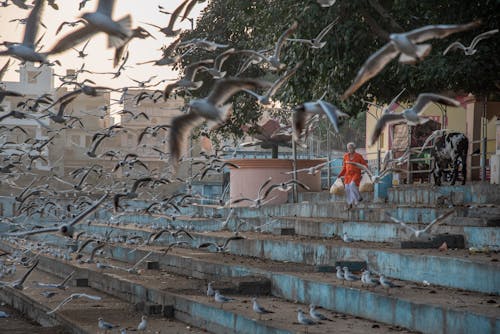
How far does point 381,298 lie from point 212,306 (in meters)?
2.53

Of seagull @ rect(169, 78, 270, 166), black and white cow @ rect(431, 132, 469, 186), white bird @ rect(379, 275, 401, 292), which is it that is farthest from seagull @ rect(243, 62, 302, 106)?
black and white cow @ rect(431, 132, 469, 186)

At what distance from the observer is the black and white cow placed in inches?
627

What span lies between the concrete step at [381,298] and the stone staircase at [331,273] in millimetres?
12

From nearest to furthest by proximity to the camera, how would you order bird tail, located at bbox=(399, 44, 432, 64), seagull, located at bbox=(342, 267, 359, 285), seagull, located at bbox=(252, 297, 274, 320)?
Answer: bird tail, located at bbox=(399, 44, 432, 64) < seagull, located at bbox=(252, 297, 274, 320) < seagull, located at bbox=(342, 267, 359, 285)

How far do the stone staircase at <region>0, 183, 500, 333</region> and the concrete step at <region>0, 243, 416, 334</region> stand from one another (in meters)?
0.02

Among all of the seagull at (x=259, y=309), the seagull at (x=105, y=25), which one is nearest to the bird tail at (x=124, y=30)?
the seagull at (x=105, y=25)

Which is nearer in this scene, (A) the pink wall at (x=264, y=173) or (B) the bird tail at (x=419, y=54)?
Answer: (B) the bird tail at (x=419, y=54)

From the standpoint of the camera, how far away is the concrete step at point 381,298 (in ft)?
26.9

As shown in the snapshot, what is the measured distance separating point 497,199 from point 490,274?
15.1 feet

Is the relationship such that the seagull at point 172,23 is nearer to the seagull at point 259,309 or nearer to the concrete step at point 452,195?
the seagull at point 259,309

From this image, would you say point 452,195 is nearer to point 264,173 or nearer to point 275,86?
point 275,86

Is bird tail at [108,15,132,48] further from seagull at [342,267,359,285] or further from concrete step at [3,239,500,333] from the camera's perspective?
seagull at [342,267,359,285]

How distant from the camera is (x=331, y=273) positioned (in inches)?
483

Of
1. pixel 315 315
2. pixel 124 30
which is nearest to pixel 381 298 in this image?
pixel 315 315
